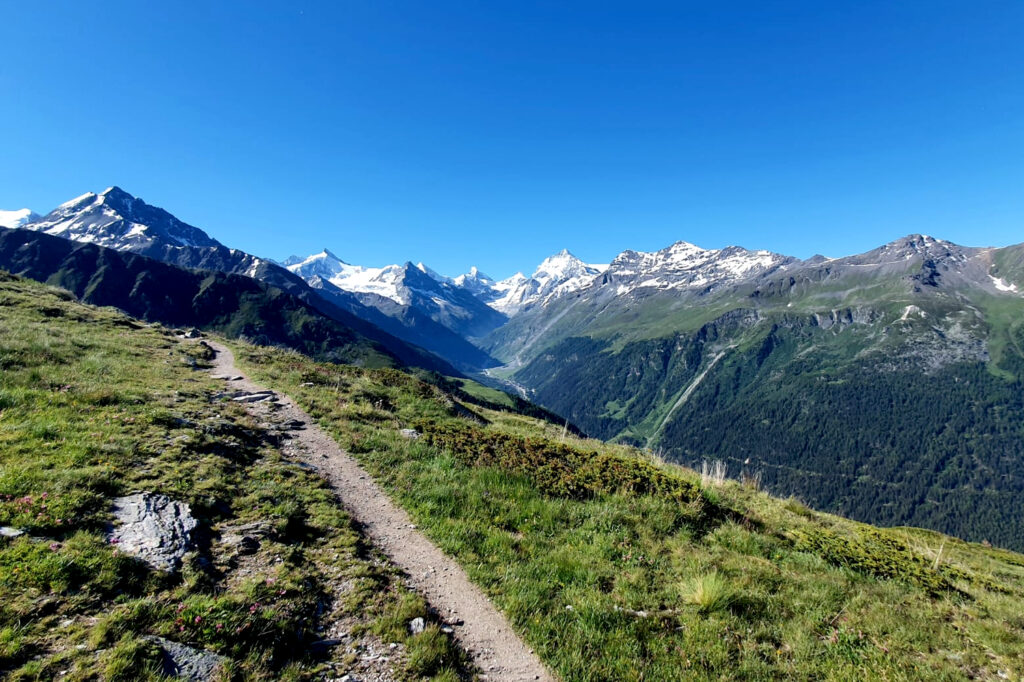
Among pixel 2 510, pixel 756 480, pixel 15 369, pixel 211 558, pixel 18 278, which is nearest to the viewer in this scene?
pixel 2 510

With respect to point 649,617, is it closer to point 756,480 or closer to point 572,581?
point 572,581

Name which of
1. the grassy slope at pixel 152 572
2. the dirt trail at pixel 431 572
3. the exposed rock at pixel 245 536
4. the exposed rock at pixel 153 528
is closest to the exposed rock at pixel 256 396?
the grassy slope at pixel 152 572

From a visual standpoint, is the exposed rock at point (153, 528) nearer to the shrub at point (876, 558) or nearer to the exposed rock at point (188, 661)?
the exposed rock at point (188, 661)

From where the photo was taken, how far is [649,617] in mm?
9289

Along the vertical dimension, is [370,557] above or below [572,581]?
below

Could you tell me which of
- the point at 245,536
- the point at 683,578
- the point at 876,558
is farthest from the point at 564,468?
the point at 245,536

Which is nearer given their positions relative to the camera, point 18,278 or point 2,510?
point 2,510

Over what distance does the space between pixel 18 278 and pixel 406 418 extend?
161ft

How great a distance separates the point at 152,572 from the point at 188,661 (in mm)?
2542

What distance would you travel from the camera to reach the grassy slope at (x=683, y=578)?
827cm

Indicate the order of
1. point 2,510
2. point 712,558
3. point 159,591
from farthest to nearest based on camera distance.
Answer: point 712,558 → point 2,510 → point 159,591

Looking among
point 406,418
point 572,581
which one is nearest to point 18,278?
point 406,418

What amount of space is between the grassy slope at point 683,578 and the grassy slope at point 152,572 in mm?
2720

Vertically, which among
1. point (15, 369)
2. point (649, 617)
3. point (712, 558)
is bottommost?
point (15, 369)
